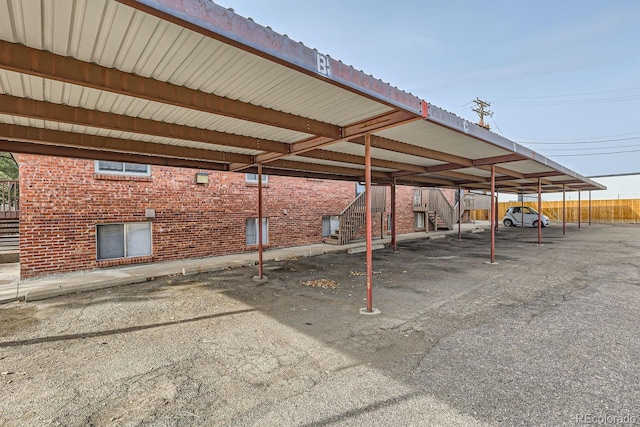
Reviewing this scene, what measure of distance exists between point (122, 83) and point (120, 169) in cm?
668

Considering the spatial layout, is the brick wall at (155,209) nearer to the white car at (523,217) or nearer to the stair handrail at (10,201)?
the stair handrail at (10,201)

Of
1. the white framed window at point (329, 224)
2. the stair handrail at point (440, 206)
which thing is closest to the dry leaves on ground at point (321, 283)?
the white framed window at point (329, 224)

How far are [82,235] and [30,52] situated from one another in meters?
6.80

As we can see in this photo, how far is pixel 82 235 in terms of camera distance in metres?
8.28

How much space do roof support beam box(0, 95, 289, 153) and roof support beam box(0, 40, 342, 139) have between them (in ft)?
5.38

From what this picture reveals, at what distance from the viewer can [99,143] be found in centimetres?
586

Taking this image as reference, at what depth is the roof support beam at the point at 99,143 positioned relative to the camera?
17.1ft

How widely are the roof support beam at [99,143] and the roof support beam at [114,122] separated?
4.43ft

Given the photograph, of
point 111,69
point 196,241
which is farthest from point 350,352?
point 196,241

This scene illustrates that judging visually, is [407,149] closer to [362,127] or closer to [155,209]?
[362,127]

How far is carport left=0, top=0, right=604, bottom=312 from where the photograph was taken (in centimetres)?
243

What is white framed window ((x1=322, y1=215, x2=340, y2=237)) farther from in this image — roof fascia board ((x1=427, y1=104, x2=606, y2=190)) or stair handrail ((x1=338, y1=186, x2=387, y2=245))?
roof fascia board ((x1=427, y1=104, x2=606, y2=190))

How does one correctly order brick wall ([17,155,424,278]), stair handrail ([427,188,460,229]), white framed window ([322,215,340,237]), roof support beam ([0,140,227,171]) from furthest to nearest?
stair handrail ([427,188,460,229]), white framed window ([322,215,340,237]), brick wall ([17,155,424,278]), roof support beam ([0,140,227,171])

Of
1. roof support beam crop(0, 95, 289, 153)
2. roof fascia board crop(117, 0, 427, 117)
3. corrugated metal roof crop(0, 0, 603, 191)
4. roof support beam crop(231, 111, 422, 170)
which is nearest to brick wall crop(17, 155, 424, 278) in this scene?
corrugated metal roof crop(0, 0, 603, 191)
